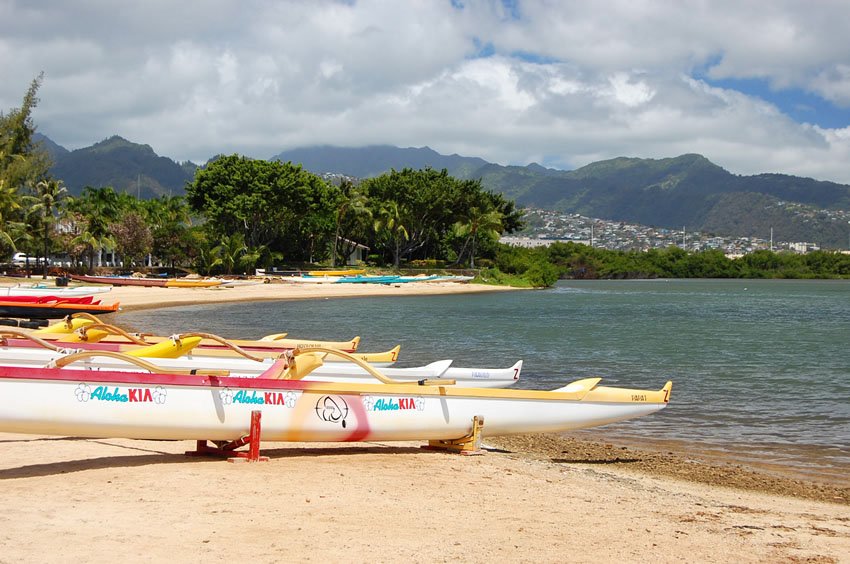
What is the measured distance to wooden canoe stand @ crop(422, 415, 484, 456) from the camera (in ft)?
32.5

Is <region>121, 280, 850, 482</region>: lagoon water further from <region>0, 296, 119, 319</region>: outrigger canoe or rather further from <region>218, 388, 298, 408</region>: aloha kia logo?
<region>218, 388, 298, 408</region>: aloha kia logo

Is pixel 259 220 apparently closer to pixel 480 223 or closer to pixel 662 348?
pixel 480 223

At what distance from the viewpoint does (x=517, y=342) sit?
2873 centimetres

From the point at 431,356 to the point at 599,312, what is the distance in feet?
88.2

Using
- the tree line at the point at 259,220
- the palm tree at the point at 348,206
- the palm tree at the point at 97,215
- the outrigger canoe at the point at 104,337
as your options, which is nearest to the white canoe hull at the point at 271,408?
the outrigger canoe at the point at 104,337

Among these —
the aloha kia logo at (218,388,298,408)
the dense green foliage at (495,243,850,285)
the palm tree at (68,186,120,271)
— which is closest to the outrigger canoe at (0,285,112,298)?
the aloha kia logo at (218,388,298,408)

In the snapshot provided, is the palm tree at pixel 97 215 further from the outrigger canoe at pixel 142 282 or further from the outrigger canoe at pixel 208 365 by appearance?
the outrigger canoe at pixel 208 365

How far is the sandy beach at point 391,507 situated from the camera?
239 inches

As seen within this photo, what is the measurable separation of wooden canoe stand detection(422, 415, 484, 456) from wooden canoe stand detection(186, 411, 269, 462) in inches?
86.9

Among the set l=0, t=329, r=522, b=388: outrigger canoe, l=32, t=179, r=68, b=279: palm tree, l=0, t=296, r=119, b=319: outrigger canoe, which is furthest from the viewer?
l=32, t=179, r=68, b=279: palm tree

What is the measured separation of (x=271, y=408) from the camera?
8875 mm

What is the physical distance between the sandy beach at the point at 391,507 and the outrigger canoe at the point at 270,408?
35cm

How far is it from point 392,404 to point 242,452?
1.67 meters

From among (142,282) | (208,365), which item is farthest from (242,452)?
(142,282)
